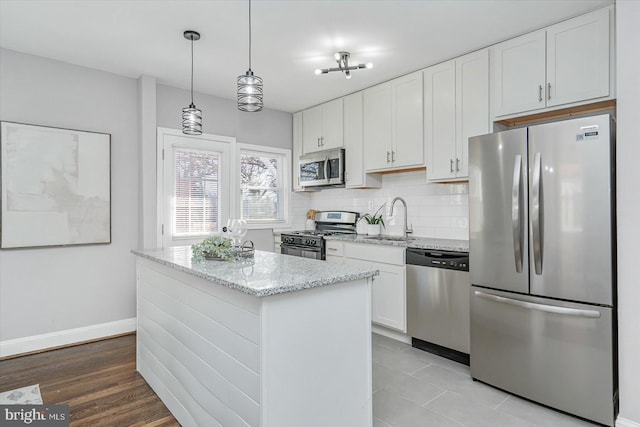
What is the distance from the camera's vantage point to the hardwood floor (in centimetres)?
218

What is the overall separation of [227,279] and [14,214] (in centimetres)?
269

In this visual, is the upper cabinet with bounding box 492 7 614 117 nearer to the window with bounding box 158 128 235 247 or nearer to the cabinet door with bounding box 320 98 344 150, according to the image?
the cabinet door with bounding box 320 98 344 150

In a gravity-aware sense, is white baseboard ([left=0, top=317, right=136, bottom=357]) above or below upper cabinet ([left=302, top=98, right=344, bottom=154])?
below

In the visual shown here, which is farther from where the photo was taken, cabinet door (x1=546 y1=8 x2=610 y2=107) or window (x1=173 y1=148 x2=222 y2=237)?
window (x1=173 y1=148 x2=222 y2=237)

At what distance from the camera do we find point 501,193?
243 centimetres

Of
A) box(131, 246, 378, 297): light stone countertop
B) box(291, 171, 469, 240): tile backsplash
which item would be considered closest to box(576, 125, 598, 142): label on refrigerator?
box(291, 171, 469, 240): tile backsplash

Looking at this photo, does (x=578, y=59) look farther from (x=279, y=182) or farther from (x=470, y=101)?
(x=279, y=182)

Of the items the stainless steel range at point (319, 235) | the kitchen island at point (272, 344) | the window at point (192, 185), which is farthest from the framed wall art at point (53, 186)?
the stainless steel range at point (319, 235)

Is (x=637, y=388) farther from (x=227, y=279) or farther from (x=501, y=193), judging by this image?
(x=227, y=279)

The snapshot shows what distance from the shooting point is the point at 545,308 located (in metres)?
2.23

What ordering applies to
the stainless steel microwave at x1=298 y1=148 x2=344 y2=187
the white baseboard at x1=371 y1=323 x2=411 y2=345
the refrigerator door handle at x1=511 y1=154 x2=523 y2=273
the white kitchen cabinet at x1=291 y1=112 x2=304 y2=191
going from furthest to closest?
the white kitchen cabinet at x1=291 y1=112 x2=304 y2=191 < the stainless steel microwave at x1=298 y1=148 x2=344 y2=187 < the white baseboard at x1=371 y1=323 x2=411 y2=345 < the refrigerator door handle at x1=511 y1=154 x2=523 y2=273

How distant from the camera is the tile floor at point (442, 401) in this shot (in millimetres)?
2123

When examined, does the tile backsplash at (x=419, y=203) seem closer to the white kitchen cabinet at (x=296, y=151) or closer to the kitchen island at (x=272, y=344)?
the white kitchen cabinet at (x=296, y=151)

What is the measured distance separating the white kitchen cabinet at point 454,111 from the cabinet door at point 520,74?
11 centimetres
